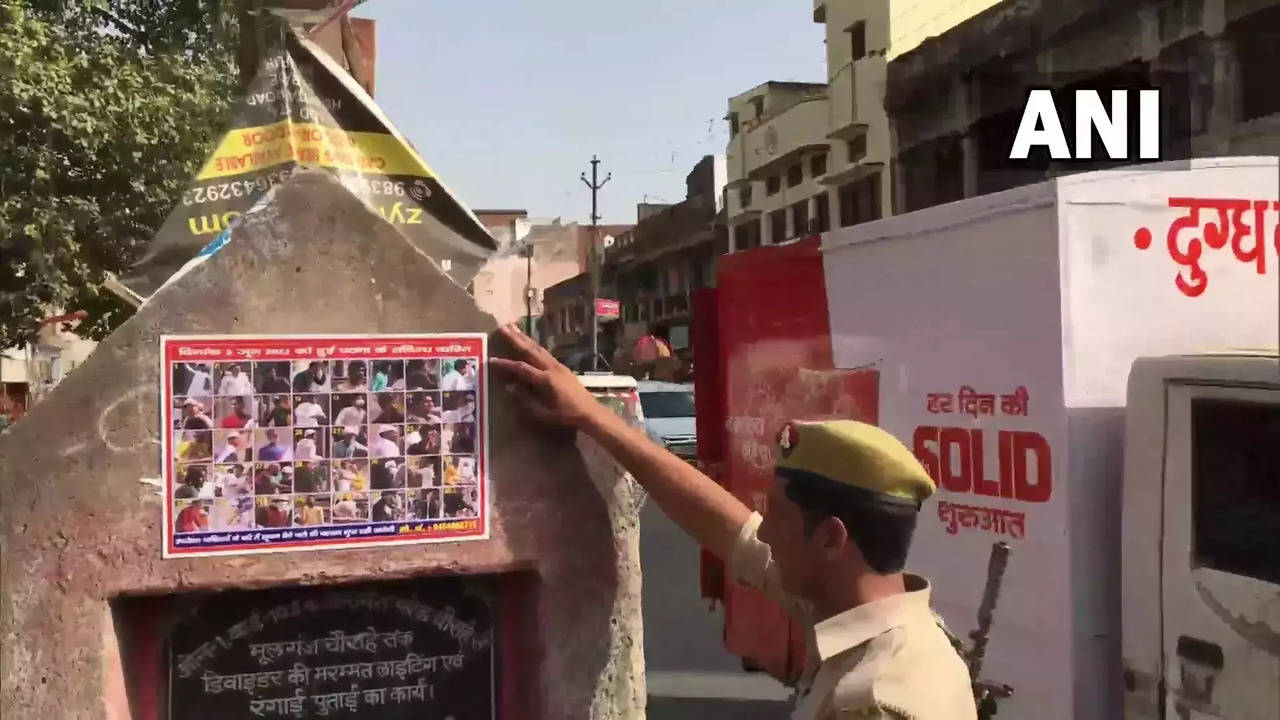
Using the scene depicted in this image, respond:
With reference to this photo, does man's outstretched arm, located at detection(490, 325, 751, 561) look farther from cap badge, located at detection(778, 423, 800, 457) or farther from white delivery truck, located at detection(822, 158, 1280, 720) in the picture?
white delivery truck, located at detection(822, 158, 1280, 720)

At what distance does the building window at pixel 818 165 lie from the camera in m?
28.1

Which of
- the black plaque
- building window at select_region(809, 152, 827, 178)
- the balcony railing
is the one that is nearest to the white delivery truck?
the black plaque

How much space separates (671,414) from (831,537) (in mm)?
13217

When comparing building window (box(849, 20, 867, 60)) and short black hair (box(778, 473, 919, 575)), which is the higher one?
building window (box(849, 20, 867, 60))

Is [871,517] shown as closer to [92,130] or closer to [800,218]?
[92,130]

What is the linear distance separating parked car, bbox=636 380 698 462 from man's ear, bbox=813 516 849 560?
11578 millimetres

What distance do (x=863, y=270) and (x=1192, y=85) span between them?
1203 centimetres

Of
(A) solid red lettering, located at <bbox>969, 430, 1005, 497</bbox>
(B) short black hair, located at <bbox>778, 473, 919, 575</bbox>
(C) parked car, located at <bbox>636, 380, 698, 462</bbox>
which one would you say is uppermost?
(B) short black hair, located at <bbox>778, 473, 919, 575</bbox>

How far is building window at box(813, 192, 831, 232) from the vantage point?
2745 cm

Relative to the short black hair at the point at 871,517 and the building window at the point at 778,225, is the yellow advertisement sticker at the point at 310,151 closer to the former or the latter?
the short black hair at the point at 871,517

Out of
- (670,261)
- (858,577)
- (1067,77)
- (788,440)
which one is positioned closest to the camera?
(858,577)

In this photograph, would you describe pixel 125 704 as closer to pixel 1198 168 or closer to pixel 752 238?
pixel 1198 168

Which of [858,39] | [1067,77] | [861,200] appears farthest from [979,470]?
[858,39]

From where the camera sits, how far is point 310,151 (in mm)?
2951
